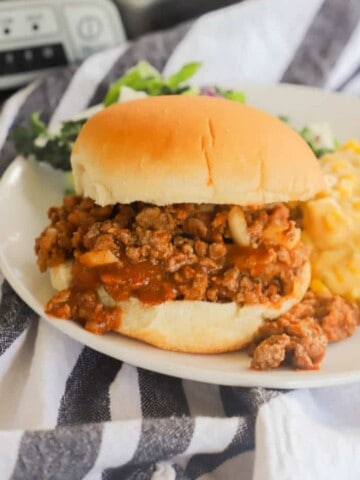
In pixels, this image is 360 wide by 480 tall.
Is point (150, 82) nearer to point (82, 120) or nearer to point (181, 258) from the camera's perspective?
point (82, 120)

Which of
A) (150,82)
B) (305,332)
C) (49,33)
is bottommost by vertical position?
(305,332)

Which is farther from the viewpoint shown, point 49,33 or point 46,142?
point 49,33

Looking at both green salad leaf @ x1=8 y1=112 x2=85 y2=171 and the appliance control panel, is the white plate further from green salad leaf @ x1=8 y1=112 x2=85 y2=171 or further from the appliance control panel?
the appliance control panel

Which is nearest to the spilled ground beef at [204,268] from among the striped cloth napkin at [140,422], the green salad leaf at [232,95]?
the striped cloth napkin at [140,422]

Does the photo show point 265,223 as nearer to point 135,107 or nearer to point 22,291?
point 135,107

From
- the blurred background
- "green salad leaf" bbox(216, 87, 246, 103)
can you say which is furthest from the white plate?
the blurred background

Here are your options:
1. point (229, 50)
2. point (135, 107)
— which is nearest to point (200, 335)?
point (135, 107)

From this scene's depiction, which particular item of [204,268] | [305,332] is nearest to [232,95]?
[204,268]
